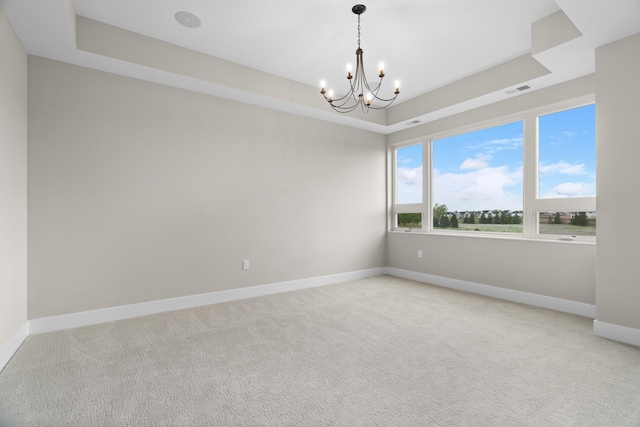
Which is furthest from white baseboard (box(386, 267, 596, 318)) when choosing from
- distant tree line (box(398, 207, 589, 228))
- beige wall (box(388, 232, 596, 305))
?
distant tree line (box(398, 207, 589, 228))

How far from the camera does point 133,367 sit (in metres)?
2.30

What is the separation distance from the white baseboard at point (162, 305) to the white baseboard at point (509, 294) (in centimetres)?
133

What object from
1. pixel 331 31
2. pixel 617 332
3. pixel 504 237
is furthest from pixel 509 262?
pixel 331 31

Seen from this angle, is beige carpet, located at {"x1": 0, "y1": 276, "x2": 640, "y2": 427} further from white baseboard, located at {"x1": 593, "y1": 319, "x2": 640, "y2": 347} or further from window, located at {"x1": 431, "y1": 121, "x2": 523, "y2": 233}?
window, located at {"x1": 431, "y1": 121, "x2": 523, "y2": 233}

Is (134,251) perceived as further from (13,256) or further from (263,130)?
(263,130)

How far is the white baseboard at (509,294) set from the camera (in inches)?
137

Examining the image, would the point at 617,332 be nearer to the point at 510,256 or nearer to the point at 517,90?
the point at 510,256

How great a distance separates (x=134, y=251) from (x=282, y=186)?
2.06 metres

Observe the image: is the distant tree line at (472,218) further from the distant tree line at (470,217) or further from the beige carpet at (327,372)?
the beige carpet at (327,372)

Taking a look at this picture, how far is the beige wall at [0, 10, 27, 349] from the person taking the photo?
2.35m

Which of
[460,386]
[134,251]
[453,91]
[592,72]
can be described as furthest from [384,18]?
[134,251]

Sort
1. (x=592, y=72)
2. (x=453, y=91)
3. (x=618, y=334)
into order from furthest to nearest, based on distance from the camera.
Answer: (x=453, y=91), (x=592, y=72), (x=618, y=334)

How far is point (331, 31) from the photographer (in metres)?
3.12

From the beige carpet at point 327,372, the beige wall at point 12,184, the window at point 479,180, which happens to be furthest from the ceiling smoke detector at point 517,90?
the beige wall at point 12,184
